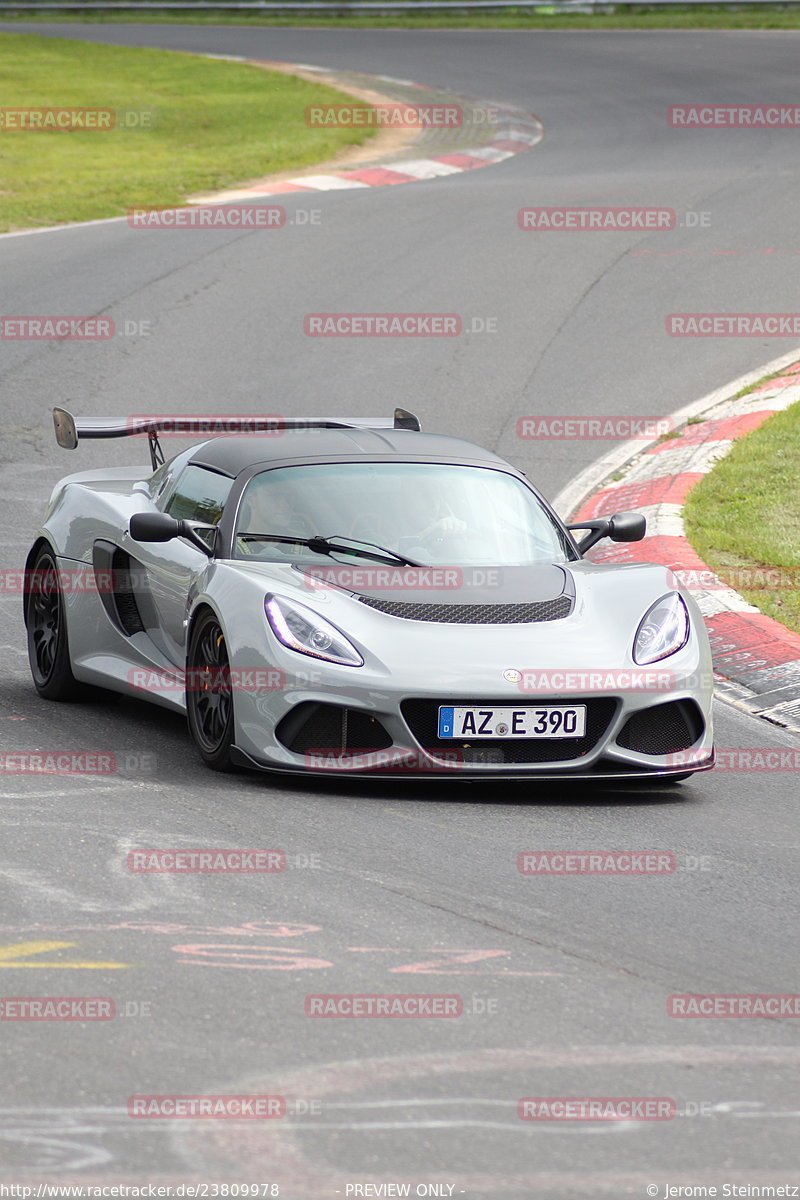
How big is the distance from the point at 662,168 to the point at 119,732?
17.4 metres

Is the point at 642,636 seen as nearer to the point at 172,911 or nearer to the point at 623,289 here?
the point at 172,911

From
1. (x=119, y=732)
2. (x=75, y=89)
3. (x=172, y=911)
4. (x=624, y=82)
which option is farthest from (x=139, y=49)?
(x=172, y=911)

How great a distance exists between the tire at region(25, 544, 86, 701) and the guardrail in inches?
1383

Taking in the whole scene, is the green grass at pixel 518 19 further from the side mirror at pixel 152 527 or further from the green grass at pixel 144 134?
the side mirror at pixel 152 527

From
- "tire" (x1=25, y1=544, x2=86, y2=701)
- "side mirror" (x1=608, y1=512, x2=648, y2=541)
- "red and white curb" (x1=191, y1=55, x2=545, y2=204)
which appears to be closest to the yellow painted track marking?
"tire" (x1=25, y1=544, x2=86, y2=701)

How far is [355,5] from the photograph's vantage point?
4253 centimetres

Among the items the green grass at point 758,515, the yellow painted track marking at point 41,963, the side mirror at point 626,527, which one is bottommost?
the green grass at point 758,515

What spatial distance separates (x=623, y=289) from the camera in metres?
17.1

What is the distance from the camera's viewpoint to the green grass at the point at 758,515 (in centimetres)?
Result: 990

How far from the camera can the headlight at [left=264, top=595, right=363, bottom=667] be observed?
6.39m

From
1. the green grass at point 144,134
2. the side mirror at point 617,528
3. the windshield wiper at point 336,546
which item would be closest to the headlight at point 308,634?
the windshield wiper at point 336,546

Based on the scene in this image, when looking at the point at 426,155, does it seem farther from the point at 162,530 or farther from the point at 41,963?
the point at 41,963

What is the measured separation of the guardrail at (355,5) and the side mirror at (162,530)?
118 feet

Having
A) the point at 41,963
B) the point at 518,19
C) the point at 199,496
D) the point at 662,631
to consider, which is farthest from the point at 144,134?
the point at 41,963
